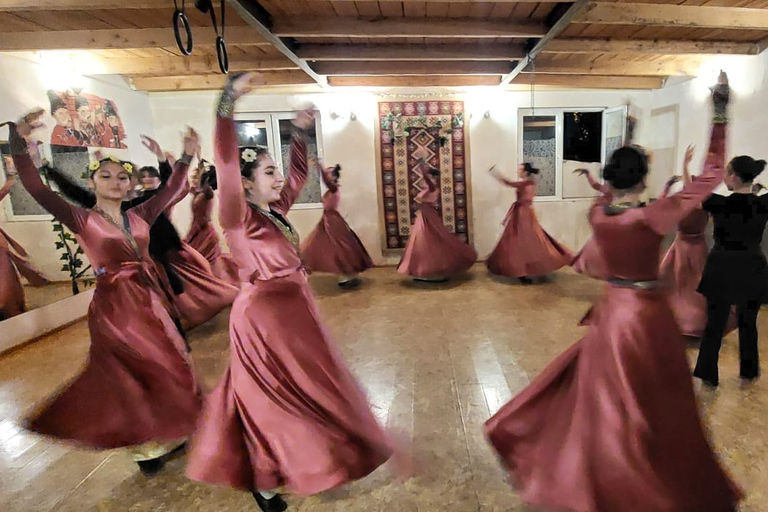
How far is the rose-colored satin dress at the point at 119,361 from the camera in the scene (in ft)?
6.65

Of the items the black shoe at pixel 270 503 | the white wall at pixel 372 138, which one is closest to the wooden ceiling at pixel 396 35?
the white wall at pixel 372 138

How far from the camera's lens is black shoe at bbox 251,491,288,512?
6.01 feet

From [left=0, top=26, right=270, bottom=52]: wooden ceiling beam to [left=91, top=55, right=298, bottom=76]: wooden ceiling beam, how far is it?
892 millimetres

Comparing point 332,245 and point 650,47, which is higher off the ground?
point 650,47

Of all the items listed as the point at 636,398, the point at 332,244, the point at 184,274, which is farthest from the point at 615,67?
the point at 184,274

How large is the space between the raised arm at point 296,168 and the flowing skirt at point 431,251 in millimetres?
3254

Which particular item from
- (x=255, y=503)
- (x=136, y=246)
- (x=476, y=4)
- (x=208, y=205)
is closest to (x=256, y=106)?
(x=208, y=205)

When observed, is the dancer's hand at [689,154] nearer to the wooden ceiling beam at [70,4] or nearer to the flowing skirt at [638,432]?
the flowing skirt at [638,432]

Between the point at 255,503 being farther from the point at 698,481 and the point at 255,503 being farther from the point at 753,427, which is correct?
the point at 753,427

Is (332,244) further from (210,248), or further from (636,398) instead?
(636,398)

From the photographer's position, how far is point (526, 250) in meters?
5.34

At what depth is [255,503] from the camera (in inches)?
75.7

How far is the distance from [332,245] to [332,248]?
35mm

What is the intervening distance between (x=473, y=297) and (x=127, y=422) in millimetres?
3576
